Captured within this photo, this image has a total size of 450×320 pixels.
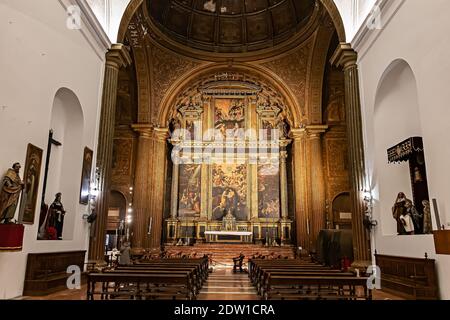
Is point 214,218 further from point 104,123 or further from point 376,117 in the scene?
point 376,117

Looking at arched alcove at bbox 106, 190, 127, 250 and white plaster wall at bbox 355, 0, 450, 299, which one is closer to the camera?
white plaster wall at bbox 355, 0, 450, 299

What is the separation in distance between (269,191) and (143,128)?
23.2 ft

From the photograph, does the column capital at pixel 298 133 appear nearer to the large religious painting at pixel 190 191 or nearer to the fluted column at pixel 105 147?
the large religious painting at pixel 190 191

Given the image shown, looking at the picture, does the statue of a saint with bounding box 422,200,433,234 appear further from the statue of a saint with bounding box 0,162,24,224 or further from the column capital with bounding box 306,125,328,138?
the column capital with bounding box 306,125,328,138

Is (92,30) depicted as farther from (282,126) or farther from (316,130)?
(282,126)

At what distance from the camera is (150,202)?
629 inches

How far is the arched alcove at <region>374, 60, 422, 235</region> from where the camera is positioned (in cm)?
789

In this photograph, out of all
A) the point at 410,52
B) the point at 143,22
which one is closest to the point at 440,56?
the point at 410,52

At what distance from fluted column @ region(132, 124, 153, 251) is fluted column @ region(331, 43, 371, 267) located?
9.48 metres

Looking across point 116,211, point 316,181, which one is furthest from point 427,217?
point 116,211

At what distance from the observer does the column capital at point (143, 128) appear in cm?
1648

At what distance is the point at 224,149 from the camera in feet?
62.5

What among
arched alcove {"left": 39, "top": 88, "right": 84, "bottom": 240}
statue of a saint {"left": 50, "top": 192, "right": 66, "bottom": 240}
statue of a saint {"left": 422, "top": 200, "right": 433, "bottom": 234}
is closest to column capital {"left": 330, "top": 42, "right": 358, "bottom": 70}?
statue of a saint {"left": 422, "top": 200, "right": 433, "bottom": 234}
